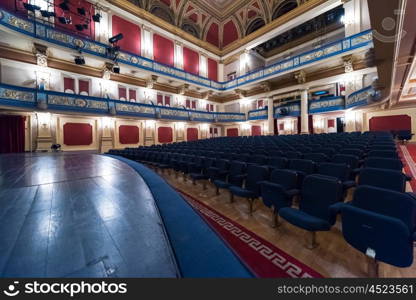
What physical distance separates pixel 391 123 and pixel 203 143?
47.3 ft

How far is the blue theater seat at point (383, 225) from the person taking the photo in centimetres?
113

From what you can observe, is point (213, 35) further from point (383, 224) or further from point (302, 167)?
point (383, 224)

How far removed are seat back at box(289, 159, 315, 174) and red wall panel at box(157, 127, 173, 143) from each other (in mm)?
12489

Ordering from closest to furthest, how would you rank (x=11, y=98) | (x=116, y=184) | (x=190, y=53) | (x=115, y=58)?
(x=116, y=184) → (x=11, y=98) → (x=115, y=58) → (x=190, y=53)

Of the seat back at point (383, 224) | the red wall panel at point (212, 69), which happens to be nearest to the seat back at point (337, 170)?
the seat back at point (383, 224)

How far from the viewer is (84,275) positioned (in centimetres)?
79

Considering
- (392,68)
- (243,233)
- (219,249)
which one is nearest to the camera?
(219,249)

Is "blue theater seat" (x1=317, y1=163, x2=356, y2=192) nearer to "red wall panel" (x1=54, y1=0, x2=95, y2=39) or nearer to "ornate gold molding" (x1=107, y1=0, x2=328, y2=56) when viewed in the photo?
"red wall panel" (x1=54, y1=0, x2=95, y2=39)

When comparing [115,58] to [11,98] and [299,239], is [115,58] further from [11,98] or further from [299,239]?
[299,239]

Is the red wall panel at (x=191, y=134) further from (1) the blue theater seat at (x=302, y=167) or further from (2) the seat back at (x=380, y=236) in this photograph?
(2) the seat back at (x=380, y=236)

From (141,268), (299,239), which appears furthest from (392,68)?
(141,268)

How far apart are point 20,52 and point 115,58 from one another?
442 cm

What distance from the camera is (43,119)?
9086mm

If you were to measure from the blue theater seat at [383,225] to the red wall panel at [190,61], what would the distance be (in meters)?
17.6
